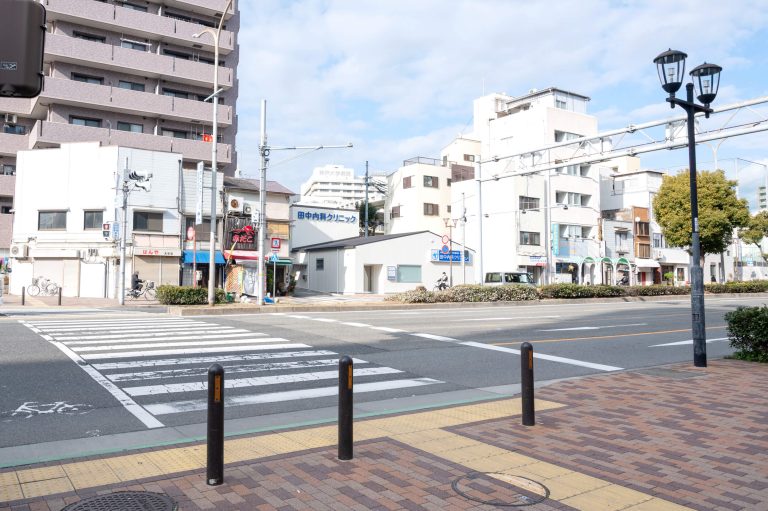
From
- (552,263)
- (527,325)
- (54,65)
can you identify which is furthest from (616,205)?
(54,65)

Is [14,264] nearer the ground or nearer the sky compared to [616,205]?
nearer the ground

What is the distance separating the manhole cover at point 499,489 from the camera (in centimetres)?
400

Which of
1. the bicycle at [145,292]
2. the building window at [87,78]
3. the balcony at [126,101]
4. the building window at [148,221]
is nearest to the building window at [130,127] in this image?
the balcony at [126,101]

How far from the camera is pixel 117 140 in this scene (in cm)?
3712

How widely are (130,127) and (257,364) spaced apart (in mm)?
34619

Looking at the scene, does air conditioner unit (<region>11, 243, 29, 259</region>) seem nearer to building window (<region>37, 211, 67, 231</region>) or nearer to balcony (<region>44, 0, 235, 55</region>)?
building window (<region>37, 211, 67, 231</region>)

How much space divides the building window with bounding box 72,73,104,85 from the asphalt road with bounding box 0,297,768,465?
83.6ft

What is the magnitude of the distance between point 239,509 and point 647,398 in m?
5.64

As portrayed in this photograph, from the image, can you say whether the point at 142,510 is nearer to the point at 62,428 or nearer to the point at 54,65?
the point at 62,428

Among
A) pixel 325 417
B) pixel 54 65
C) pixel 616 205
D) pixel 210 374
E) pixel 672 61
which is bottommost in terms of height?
pixel 325 417

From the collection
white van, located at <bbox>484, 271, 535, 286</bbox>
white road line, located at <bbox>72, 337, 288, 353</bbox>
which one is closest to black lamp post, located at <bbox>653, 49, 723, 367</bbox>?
white road line, located at <bbox>72, 337, 288, 353</bbox>

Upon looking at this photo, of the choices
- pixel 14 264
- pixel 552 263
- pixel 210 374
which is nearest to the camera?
pixel 210 374

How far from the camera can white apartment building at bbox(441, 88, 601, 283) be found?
49.8 meters

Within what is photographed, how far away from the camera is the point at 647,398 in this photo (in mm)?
7352
